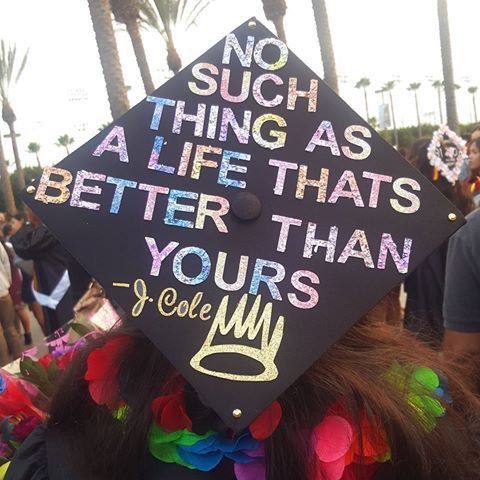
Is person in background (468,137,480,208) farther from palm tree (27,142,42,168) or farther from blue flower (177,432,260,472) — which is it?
palm tree (27,142,42,168)

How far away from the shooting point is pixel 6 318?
5.02 metres

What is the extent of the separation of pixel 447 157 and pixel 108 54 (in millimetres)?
4184

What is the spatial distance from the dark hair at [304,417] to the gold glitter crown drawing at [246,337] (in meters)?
0.10

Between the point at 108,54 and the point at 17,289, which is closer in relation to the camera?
the point at 17,289

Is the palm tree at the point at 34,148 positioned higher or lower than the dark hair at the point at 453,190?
lower

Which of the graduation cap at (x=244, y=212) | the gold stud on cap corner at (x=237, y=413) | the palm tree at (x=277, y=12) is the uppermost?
the palm tree at (x=277, y=12)

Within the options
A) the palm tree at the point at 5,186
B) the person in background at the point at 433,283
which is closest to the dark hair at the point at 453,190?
the person in background at the point at 433,283

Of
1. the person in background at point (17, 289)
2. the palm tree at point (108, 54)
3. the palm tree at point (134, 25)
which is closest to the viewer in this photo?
the person in background at point (17, 289)

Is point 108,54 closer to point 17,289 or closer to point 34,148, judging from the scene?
point 17,289

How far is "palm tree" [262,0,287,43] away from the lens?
898 cm

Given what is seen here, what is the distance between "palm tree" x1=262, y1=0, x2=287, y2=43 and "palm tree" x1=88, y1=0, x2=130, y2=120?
3.70 m

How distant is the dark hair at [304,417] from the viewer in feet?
3.40

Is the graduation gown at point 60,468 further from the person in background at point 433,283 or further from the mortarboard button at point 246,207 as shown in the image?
the person in background at point 433,283

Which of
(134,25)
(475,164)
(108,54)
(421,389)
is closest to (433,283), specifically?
(475,164)
